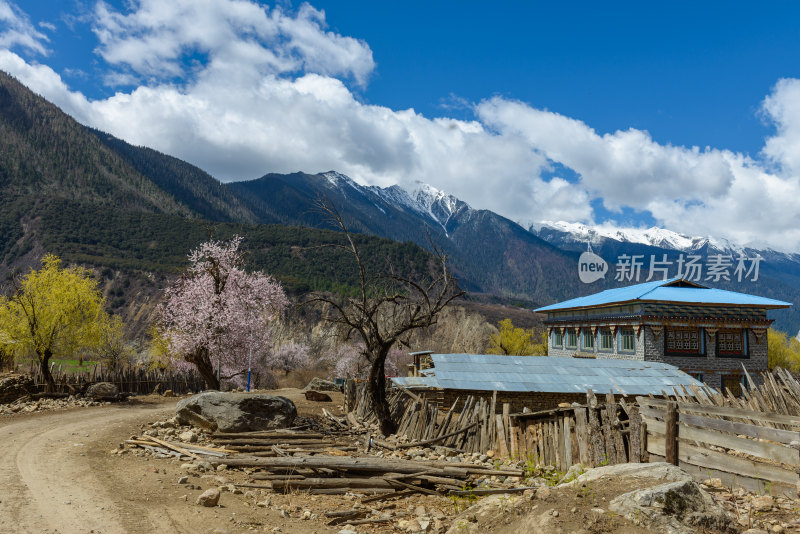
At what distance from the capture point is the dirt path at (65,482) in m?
7.78

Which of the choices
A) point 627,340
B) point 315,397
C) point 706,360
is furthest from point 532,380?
point 706,360

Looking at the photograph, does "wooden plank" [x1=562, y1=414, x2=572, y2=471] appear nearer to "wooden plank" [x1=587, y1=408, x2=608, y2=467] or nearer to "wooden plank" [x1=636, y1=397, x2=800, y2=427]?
"wooden plank" [x1=587, y1=408, x2=608, y2=467]

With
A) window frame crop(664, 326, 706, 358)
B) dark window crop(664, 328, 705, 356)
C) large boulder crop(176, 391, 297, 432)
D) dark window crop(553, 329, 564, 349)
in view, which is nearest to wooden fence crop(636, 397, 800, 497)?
large boulder crop(176, 391, 297, 432)

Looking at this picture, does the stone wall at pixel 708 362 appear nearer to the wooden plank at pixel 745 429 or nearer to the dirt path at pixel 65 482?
the wooden plank at pixel 745 429

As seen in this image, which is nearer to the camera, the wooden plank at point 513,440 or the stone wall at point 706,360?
the wooden plank at point 513,440

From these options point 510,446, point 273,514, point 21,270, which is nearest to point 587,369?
point 510,446

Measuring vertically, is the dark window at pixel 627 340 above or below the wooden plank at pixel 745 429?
below

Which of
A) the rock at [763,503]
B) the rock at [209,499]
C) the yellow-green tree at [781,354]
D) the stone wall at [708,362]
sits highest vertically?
the rock at [763,503]

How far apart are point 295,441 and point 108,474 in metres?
4.66

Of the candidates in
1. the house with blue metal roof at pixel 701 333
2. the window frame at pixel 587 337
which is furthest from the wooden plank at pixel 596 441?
the window frame at pixel 587 337

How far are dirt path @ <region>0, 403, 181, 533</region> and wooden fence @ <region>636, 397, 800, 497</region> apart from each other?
8861 millimetres

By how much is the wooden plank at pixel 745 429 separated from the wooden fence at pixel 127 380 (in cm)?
2390

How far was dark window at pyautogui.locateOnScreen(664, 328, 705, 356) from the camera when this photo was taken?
33.0m

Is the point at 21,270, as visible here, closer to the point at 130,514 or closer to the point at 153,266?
the point at 153,266
